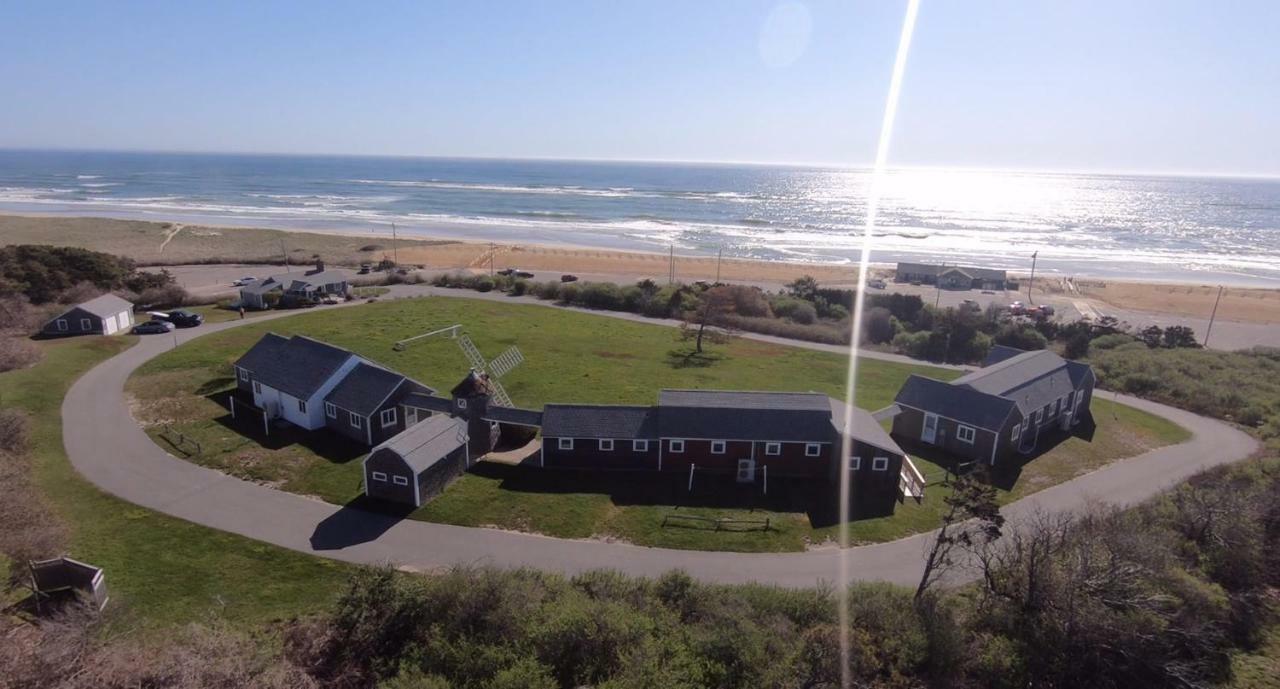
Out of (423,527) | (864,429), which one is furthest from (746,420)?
(423,527)

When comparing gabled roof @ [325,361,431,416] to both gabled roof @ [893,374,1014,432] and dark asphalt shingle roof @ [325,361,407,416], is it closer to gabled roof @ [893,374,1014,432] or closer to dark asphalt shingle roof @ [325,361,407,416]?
dark asphalt shingle roof @ [325,361,407,416]

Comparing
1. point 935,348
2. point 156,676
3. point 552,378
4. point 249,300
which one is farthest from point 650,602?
point 249,300

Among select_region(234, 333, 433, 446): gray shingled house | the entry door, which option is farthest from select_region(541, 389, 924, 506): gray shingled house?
select_region(234, 333, 433, 446): gray shingled house

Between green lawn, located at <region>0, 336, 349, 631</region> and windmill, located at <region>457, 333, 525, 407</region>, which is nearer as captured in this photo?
green lawn, located at <region>0, 336, 349, 631</region>

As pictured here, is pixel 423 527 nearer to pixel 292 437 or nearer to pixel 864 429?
pixel 292 437

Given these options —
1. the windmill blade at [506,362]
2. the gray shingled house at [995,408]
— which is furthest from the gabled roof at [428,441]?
the gray shingled house at [995,408]

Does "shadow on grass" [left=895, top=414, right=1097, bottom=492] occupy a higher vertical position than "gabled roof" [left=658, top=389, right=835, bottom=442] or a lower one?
lower

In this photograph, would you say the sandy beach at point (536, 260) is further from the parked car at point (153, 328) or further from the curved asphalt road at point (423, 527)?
A: the curved asphalt road at point (423, 527)
